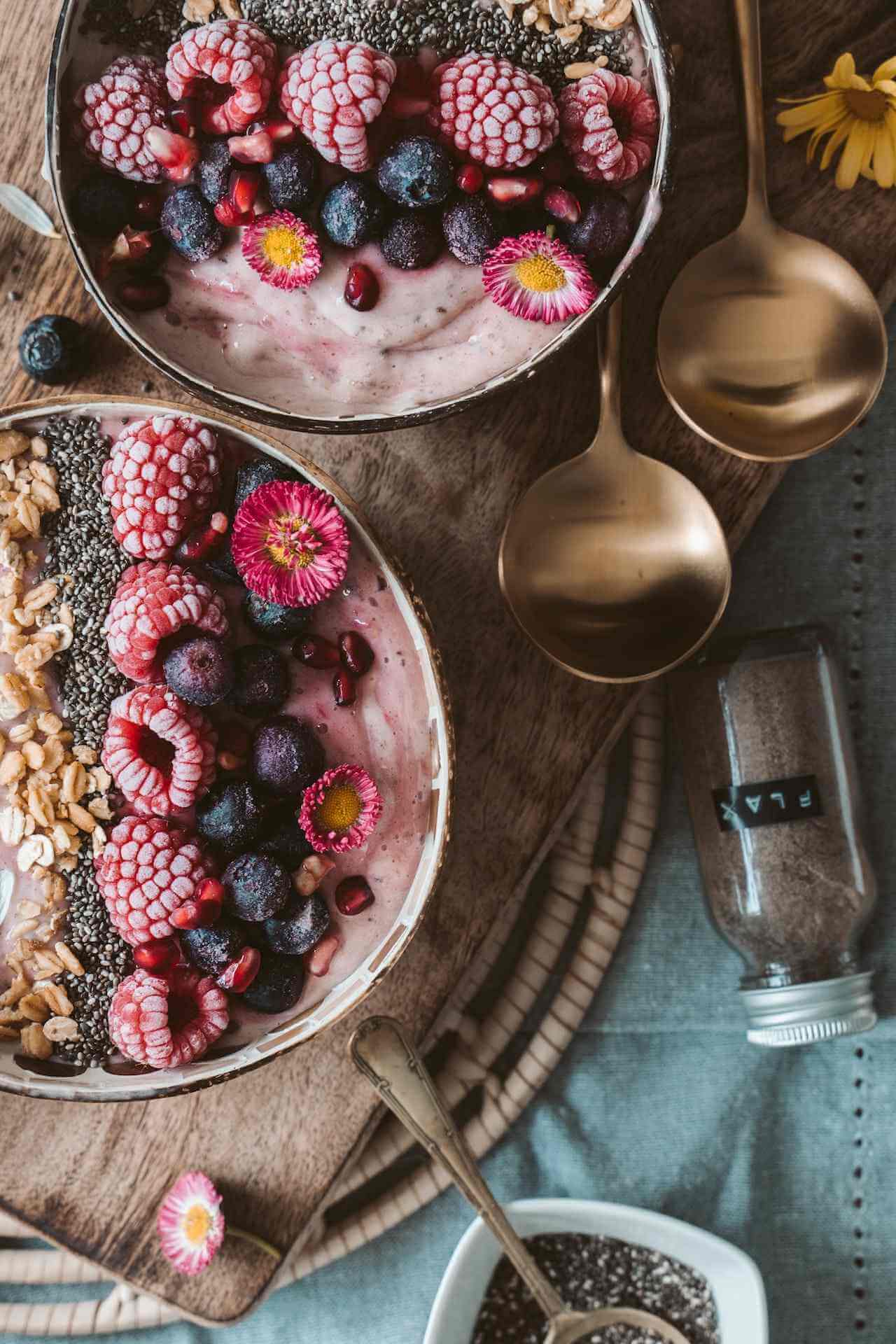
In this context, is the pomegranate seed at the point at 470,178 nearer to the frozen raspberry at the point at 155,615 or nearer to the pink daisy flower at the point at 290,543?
the pink daisy flower at the point at 290,543

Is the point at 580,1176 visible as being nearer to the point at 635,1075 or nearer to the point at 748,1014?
the point at 635,1075

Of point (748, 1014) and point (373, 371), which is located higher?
point (373, 371)

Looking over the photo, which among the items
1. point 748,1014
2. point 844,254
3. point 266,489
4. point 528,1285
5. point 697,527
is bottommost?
point 528,1285

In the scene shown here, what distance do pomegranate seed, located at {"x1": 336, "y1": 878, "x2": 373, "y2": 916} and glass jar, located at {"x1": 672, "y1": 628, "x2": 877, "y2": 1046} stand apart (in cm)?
45

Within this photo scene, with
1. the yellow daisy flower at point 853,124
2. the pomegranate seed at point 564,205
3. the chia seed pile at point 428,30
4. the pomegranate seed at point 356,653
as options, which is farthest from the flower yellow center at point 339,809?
the yellow daisy flower at point 853,124

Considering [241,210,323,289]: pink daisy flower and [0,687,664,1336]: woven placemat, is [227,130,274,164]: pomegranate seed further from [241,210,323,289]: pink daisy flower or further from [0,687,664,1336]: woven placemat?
[0,687,664,1336]: woven placemat

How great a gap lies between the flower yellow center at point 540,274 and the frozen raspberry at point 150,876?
57cm

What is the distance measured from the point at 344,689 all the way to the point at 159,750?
17 centimetres

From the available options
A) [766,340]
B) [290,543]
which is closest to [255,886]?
[290,543]

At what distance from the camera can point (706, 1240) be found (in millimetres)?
1334

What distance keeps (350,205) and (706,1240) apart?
118 cm

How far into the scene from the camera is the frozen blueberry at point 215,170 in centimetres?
100

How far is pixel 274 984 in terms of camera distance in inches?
41.6

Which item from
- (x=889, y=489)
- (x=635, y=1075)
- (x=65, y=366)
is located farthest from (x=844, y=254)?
(x=635, y=1075)
